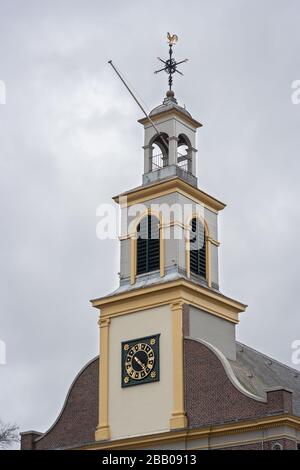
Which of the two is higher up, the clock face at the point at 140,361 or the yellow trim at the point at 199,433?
the clock face at the point at 140,361

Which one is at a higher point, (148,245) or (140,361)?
(148,245)

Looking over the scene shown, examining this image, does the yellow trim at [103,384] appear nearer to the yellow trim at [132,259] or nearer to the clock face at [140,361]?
the clock face at [140,361]

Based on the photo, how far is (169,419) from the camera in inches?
1943

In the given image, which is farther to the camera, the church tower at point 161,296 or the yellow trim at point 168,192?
the yellow trim at point 168,192

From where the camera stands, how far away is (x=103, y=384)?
5225cm

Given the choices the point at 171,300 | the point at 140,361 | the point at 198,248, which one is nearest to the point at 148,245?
the point at 198,248

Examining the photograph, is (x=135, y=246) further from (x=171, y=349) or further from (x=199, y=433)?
(x=199, y=433)

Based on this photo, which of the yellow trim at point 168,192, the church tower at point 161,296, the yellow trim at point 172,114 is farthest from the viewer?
the yellow trim at point 172,114

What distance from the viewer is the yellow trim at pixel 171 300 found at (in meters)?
51.2

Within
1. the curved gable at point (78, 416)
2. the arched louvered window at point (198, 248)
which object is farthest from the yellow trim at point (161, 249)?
the curved gable at point (78, 416)

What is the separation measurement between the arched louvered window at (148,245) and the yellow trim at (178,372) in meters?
3.12

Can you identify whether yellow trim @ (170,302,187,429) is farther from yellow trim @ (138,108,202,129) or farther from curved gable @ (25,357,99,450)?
yellow trim @ (138,108,202,129)

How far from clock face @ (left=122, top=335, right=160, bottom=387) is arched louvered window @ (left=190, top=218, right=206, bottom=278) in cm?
430

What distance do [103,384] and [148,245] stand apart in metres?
6.71
